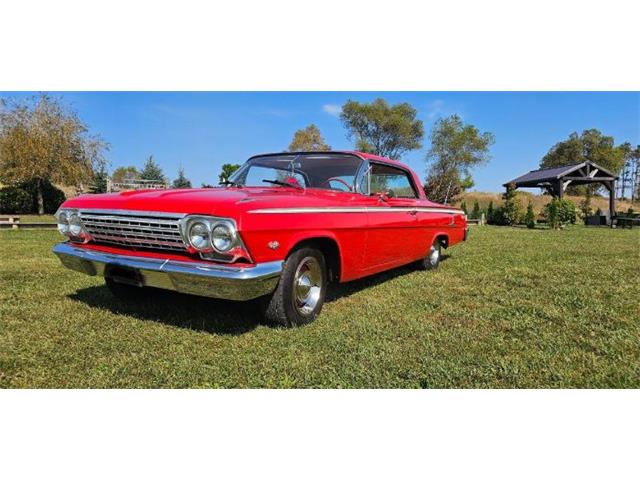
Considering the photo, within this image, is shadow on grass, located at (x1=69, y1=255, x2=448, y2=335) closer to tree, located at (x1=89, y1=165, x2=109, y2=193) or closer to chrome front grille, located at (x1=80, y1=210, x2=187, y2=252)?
chrome front grille, located at (x1=80, y1=210, x2=187, y2=252)

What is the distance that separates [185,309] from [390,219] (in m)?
2.25

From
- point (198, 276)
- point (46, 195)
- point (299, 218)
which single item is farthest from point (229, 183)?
point (46, 195)

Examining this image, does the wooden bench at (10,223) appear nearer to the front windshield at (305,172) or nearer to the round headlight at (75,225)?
the round headlight at (75,225)

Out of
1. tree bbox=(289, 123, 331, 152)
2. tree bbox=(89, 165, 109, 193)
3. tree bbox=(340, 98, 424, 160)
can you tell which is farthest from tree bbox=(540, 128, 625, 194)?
tree bbox=(89, 165, 109, 193)

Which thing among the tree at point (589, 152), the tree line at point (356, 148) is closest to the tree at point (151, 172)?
the tree line at point (356, 148)

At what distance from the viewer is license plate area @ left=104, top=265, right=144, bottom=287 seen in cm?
297

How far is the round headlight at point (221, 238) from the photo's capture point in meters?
2.76

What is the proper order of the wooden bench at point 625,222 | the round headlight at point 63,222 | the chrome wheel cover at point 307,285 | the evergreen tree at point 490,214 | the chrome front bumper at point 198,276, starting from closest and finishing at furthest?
1. the chrome front bumper at point 198,276
2. the chrome wheel cover at point 307,285
3. the round headlight at point 63,222
4. the wooden bench at point 625,222
5. the evergreen tree at point 490,214

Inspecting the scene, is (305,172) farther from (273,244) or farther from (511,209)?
(511,209)

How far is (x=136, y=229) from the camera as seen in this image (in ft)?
10.1

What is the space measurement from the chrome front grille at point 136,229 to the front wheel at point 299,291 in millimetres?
756

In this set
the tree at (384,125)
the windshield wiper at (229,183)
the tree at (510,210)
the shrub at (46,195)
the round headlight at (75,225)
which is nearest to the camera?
the round headlight at (75,225)

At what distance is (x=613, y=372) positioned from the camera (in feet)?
8.52

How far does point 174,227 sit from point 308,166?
1.87m
